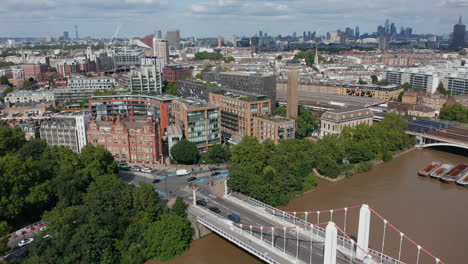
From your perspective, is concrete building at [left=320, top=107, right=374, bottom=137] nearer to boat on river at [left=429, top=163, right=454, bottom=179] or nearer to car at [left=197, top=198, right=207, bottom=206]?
boat on river at [left=429, top=163, right=454, bottom=179]

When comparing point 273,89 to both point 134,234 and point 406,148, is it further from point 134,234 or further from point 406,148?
point 134,234

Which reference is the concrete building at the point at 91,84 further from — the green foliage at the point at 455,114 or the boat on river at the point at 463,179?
the boat on river at the point at 463,179

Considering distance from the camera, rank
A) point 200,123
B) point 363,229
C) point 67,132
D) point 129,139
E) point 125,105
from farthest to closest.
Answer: point 125,105, point 200,123, point 67,132, point 129,139, point 363,229

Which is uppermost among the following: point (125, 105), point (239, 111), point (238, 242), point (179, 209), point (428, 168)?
point (239, 111)

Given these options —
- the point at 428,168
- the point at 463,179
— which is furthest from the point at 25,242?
the point at 463,179

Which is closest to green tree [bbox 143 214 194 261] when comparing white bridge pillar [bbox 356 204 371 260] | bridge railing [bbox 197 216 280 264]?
bridge railing [bbox 197 216 280 264]

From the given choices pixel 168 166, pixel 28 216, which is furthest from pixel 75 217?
pixel 168 166

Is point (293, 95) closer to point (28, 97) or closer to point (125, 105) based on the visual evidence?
point (125, 105)

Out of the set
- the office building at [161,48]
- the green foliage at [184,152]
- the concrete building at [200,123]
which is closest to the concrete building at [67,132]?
the green foliage at [184,152]
